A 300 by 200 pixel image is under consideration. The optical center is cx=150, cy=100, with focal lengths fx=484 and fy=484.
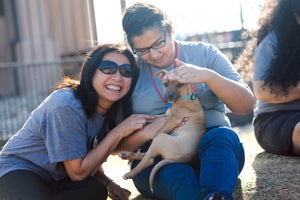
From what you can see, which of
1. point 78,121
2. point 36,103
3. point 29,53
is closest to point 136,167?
A: point 78,121

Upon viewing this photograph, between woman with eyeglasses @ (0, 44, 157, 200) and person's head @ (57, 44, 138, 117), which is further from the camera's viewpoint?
person's head @ (57, 44, 138, 117)

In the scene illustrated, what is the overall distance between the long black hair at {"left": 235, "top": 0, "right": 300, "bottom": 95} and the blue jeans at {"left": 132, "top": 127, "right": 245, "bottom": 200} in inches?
36.8

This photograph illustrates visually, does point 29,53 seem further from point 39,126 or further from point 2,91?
point 39,126

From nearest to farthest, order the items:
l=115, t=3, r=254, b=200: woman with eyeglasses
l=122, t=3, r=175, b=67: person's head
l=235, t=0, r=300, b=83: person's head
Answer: l=115, t=3, r=254, b=200: woman with eyeglasses → l=122, t=3, r=175, b=67: person's head → l=235, t=0, r=300, b=83: person's head

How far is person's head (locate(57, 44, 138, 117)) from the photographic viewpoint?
3385 mm

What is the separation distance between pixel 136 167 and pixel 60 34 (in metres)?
8.78

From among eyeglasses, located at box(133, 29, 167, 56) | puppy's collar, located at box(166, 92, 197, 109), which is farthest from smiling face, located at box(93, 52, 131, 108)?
puppy's collar, located at box(166, 92, 197, 109)

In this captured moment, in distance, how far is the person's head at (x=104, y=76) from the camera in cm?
338

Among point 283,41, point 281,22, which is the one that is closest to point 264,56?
point 283,41

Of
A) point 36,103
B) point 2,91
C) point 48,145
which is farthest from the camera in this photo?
point 2,91

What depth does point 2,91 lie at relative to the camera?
985 cm

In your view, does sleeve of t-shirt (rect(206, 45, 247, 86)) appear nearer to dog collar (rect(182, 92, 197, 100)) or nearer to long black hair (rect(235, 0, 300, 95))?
dog collar (rect(182, 92, 197, 100))

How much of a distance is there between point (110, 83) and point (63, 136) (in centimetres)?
53

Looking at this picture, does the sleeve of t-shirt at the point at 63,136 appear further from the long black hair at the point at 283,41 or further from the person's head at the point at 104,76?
the long black hair at the point at 283,41
